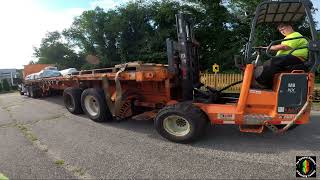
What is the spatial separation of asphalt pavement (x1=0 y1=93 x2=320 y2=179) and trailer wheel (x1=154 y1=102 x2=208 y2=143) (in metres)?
0.17

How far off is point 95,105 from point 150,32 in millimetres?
29455

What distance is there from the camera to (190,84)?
21.6 feet

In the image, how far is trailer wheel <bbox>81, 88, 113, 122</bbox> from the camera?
24.0 ft

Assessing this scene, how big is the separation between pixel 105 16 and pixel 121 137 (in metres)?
36.0

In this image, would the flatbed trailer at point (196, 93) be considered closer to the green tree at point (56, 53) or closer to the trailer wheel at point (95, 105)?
the trailer wheel at point (95, 105)

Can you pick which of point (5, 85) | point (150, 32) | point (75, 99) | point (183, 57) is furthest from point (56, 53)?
point (183, 57)

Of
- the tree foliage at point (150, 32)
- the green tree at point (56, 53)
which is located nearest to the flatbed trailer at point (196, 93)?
the tree foliage at point (150, 32)

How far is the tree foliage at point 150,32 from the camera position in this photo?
3172cm

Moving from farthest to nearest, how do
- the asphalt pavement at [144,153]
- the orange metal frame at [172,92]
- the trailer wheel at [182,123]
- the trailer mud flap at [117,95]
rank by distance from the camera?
the trailer mud flap at [117,95]
the trailer wheel at [182,123]
the orange metal frame at [172,92]
the asphalt pavement at [144,153]

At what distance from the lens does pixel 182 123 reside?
226 inches

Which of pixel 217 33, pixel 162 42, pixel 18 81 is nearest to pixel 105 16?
pixel 162 42

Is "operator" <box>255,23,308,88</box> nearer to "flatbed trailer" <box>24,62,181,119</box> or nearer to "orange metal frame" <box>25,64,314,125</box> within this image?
"orange metal frame" <box>25,64,314,125</box>

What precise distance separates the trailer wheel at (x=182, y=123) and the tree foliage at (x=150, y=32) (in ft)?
73.0

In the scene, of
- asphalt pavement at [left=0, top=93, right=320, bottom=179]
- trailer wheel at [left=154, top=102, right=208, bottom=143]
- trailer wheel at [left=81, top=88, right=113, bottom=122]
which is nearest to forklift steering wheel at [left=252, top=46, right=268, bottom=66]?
trailer wheel at [left=154, top=102, right=208, bottom=143]
